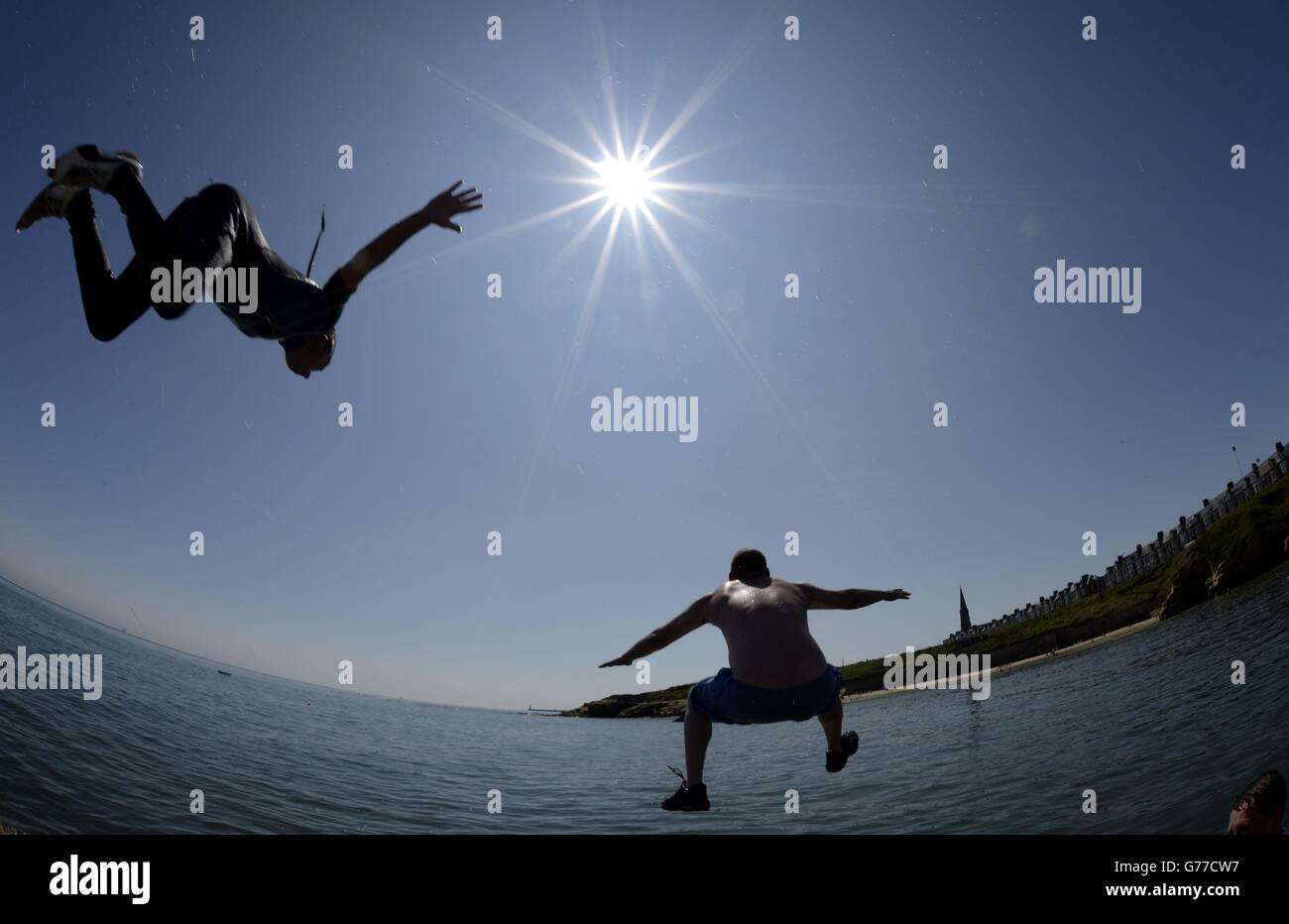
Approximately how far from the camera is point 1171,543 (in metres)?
84.0

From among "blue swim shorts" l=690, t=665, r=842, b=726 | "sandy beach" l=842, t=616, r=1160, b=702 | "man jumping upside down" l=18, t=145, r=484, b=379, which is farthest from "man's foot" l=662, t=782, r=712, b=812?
"sandy beach" l=842, t=616, r=1160, b=702

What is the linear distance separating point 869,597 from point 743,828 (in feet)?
→ 50.1

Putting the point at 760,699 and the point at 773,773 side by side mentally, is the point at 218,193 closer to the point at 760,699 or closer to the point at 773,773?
the point at 760,699

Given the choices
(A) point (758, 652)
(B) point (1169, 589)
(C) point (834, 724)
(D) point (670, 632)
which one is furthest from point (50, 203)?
(B) point (1169, 589)

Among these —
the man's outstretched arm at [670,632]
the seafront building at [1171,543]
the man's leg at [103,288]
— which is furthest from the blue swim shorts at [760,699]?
the seafront building at [1171,543]

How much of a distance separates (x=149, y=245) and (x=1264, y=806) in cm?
1052

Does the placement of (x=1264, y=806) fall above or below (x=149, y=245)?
below

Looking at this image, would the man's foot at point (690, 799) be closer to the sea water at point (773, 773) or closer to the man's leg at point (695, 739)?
the man's leg at point (695, 739)

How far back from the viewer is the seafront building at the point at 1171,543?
70.9 meters

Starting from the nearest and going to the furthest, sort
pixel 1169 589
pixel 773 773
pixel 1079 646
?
pixel 773 773 < pixel 1169 589 < pixel 1079 646

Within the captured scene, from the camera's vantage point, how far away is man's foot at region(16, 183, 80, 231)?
4.15m
